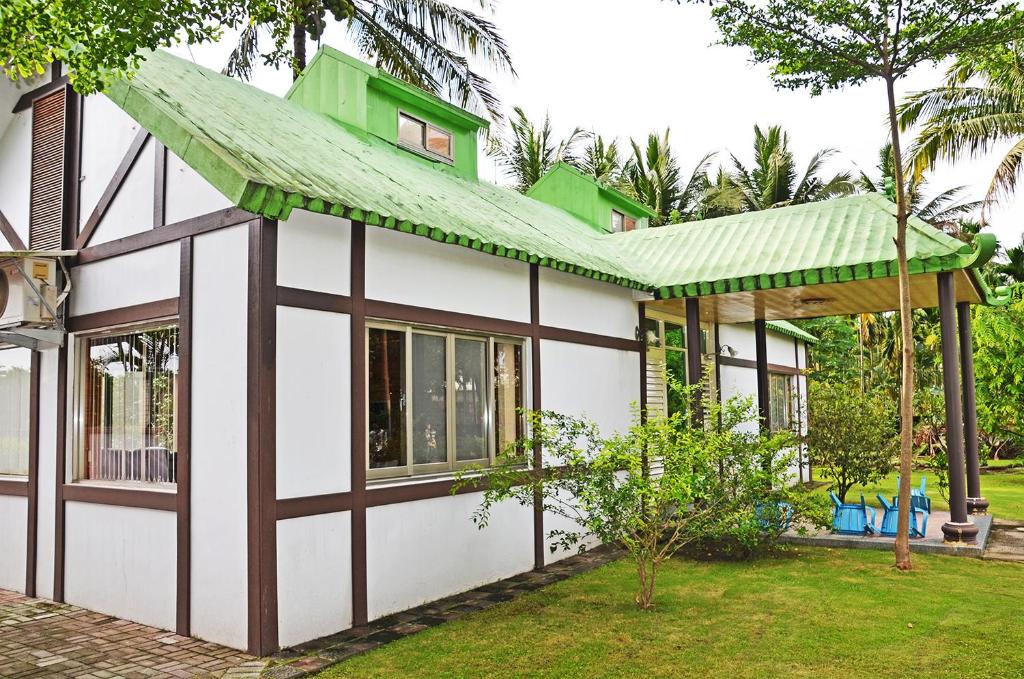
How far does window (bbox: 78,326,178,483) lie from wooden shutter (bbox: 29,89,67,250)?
1296mm

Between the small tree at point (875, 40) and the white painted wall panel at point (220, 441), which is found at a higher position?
the small tree at point (875, 40)

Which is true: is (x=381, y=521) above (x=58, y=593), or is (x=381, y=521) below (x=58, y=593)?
above

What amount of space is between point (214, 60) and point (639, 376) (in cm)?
1276

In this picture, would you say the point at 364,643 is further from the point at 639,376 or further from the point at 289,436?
the point at 639,376

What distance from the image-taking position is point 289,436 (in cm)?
580

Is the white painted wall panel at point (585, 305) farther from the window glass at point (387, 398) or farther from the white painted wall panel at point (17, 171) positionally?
the white painted wall panel at point (17, 171)

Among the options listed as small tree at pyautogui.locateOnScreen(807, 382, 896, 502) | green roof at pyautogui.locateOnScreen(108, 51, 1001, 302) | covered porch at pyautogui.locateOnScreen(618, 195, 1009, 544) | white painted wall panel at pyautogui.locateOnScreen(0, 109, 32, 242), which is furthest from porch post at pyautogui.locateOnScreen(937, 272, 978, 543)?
white painted wall panel at pyautogui.locateOnScreen(0, 109, 32, 242)

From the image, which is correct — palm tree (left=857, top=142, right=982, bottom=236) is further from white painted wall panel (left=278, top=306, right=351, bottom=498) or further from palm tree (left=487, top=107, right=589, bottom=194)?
white painted wall panel (left=278, top=306, right=351, bottom=498)

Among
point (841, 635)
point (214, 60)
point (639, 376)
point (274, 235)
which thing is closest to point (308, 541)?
point (274, 235)

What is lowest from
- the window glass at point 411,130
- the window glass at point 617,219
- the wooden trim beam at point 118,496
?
the wooden trim beam at point 118,496

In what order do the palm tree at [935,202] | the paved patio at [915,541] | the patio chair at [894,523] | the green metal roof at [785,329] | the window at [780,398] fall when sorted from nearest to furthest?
the paved patio at [915,541] < the patio chair at [894,523] < the green metal roof at [785,329] < the window at [780,398] < the palm tree at [935,202]

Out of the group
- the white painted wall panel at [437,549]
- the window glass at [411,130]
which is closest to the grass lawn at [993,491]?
the white painted wall panel at [437,549]

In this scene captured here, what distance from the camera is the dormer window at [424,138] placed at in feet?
34.4

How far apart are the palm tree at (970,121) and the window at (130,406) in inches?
729
